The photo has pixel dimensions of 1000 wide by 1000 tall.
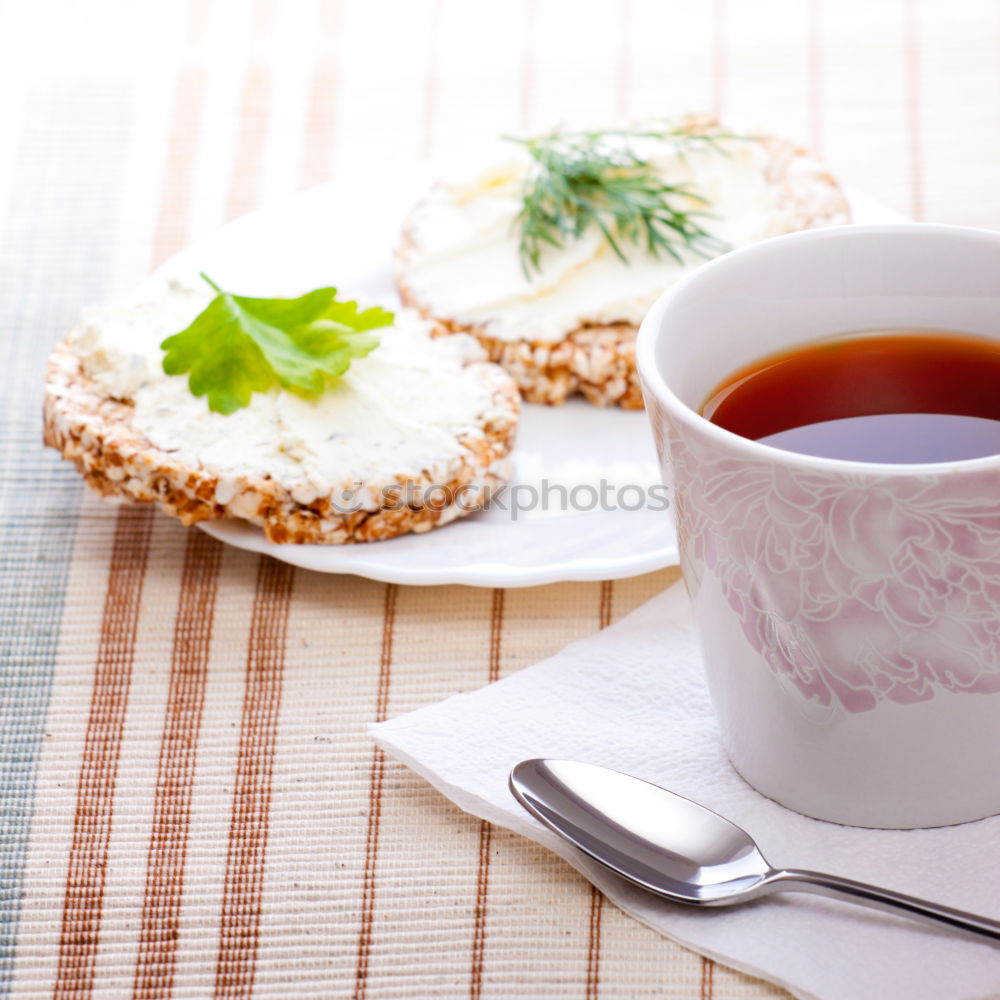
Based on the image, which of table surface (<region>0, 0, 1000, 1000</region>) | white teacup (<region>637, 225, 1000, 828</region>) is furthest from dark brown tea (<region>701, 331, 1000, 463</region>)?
table surface (<region>0, 0, 1000, 1000</region>)

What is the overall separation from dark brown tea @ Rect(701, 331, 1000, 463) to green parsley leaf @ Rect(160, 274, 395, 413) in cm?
64

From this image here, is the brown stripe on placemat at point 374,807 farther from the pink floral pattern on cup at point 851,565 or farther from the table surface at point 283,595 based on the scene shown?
the pink floral pattern on cup at point 851,565

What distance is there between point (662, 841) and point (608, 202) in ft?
3.71

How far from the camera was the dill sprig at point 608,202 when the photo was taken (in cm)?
190

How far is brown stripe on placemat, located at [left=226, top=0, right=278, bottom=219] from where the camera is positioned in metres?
2.38

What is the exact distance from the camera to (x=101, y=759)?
136 cm

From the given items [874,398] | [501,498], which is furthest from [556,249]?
[874,398]

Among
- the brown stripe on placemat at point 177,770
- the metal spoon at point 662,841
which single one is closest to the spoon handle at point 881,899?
the metal spoon at point 662,841

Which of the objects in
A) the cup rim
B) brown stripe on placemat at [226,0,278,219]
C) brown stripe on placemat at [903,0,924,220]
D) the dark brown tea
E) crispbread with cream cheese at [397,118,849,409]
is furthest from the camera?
brown stripe on placemat at [226,0,278,219]

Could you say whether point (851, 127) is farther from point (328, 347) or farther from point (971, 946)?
point (971, 946)

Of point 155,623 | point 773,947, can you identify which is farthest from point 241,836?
point 773,947

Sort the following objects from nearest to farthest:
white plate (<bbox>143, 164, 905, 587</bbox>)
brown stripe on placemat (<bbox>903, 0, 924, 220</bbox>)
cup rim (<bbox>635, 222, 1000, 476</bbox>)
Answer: cup rim (<bbox>635, 222, 1000, 476</bbox>) → white plate (<bbox>143, 164, 905, 587</bbox>) → brown stripe on placemat (<bbox>903, 0, 924, 220</bbox>)

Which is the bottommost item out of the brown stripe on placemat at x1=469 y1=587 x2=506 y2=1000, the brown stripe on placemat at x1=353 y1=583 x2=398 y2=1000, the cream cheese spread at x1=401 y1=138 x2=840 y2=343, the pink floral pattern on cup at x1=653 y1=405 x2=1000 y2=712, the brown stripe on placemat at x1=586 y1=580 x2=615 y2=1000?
the brown stripe on placemat at x1=353 y1=583 x2=398 y2=1000

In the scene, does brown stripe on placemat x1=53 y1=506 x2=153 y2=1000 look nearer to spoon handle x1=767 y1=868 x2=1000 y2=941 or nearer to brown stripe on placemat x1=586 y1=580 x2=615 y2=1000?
brown stripe on placemat x1=586 y1=580 x2=615 y2=1000
